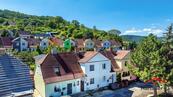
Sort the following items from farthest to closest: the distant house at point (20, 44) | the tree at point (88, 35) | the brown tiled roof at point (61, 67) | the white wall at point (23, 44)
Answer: the tree at point (88, 35) → the white wall at point (23, 44) → the distant house at point (20, 44) → the brown tiled roof at point (61, 67)

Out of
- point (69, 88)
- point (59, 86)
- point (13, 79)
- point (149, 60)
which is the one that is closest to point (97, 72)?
point (69, 88)

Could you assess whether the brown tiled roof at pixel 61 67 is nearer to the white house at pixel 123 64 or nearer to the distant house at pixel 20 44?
the white house at pixel 123 64

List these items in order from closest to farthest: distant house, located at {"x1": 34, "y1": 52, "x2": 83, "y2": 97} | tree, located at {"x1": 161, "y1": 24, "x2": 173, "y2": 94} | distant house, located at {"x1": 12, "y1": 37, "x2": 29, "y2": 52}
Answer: tree, located at {"x1": 161, "y1": 24, "x2": 173, "y2": 94} → distant house, located at {"x1": 34, "y1": 52, "x2": 83, "y2": 97} → distant house, located at {"x1": 12, "y1": 37, "x2": 29, "y2": 52}

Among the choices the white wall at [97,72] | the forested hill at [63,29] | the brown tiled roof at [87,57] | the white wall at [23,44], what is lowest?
the white wall at [97,72]

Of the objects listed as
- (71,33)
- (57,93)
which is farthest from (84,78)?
(71,33)

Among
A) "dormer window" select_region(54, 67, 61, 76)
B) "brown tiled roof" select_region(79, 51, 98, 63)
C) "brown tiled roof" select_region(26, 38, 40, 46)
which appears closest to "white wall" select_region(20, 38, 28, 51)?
"brown tiled roof" select_region(26, 38, 40, 46)

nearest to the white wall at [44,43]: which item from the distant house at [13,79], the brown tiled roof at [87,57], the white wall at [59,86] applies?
the brown tiled roof at [87,57]

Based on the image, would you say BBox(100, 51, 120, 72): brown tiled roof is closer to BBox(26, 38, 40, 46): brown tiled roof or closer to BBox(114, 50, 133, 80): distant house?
BBox(114, 50, 133, 80): distant house

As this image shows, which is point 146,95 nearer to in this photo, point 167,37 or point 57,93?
point 167,37
